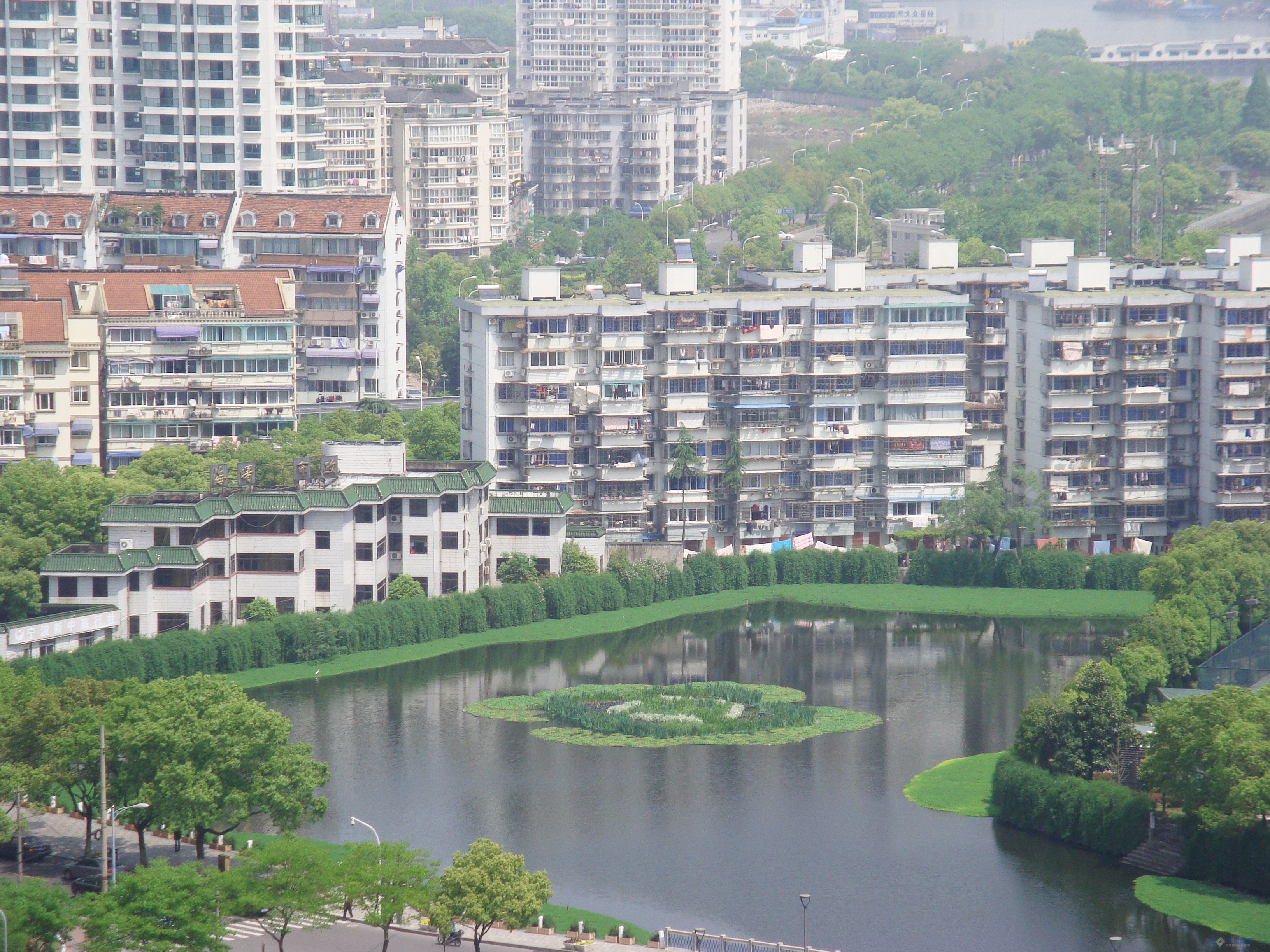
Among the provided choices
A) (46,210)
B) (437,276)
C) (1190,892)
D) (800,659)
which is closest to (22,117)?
(46,210)

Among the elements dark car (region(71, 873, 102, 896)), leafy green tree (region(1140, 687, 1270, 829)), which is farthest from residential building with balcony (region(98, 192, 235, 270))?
leafy green tree (region(1140, 687, 1270, 829))

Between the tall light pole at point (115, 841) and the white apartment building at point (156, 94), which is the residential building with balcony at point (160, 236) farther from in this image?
the tall light pole at point (115, 841)

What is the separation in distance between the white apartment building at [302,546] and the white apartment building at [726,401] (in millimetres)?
6988

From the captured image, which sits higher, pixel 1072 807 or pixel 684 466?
pixel 684 466

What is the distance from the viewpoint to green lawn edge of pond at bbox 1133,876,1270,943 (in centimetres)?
7638

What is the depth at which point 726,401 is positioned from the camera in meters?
132

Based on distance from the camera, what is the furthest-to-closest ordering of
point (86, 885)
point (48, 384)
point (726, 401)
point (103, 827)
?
point (726, 401) < point (48, 384) < point (86, 885) < point (103, 827)

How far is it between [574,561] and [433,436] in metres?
17.8

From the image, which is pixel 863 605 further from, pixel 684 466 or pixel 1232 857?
pixel 1232 857

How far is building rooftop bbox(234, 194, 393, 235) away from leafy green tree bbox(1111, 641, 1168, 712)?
70.0 m

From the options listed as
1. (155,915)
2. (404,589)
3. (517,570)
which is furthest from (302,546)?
(155,915)

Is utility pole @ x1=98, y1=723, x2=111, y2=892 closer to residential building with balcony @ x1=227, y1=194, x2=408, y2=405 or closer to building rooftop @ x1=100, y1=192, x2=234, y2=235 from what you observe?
residential building with balcony @ x1=227, y1=194, x2=408, y2=405

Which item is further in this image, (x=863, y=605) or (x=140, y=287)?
(x=140, y=287)

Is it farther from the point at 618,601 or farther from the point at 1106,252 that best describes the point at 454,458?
the point at 1106,252
